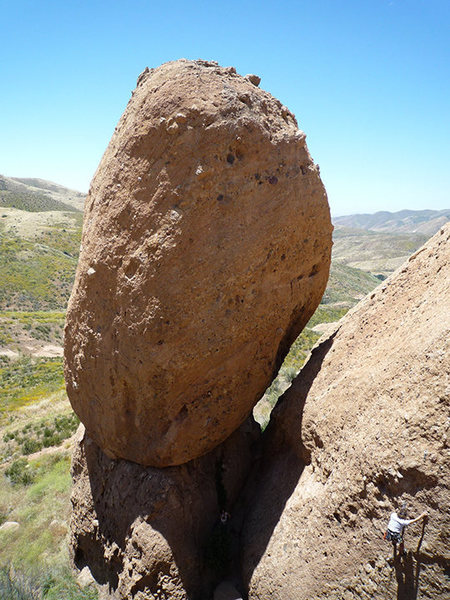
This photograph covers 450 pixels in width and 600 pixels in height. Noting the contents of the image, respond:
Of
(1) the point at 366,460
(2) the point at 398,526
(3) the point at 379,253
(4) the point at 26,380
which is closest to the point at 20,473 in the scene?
(1) the point at 366,460

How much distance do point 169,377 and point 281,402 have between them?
2.00 meters

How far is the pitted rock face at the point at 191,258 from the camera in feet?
14.6

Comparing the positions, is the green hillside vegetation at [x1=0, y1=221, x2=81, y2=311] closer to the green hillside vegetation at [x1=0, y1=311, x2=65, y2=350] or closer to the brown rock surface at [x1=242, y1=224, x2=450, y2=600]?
the green hillside vegetation at [x1=0, y1=311, x2=65, y2=350]

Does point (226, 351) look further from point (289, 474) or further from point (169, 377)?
point (289, 474)

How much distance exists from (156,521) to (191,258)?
3.54m

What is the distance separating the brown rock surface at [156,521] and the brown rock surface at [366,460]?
1.89 ft

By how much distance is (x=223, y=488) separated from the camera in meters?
5.78

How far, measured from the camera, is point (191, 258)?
4.46 m

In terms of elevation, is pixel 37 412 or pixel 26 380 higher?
pixel 37 412

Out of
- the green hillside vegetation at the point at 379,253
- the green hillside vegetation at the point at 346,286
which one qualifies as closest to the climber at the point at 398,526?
the green hillside vegetation at the point at 346,286

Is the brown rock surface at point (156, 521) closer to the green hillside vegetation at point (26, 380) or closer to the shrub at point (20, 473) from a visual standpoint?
the shrub at point (20, 473)

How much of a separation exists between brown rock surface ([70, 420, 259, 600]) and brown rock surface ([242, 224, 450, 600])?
58cm

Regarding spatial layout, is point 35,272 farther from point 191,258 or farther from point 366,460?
point 366,460

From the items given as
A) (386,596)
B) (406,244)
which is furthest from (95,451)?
(406,244)
